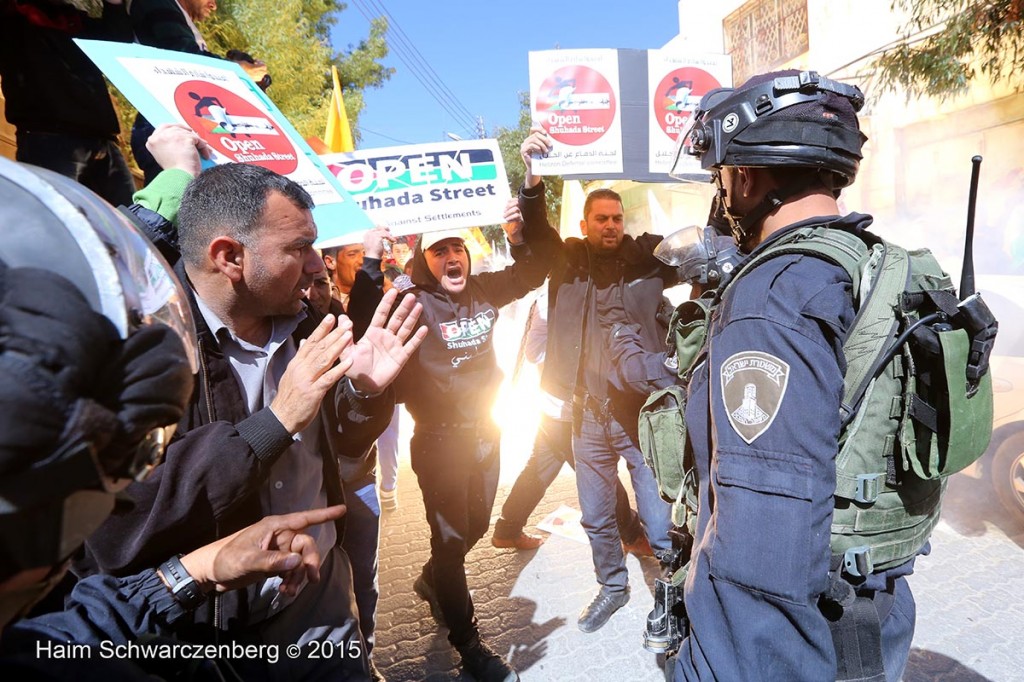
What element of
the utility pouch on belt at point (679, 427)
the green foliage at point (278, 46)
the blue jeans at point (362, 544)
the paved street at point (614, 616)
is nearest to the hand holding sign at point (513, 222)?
the blue jeans at point (362, 544)


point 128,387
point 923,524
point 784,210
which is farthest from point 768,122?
point 128,387

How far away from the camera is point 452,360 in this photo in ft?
10.4

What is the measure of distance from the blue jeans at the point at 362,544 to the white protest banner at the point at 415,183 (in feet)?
4.55

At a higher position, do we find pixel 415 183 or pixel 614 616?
pixel 415 183

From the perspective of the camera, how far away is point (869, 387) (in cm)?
133

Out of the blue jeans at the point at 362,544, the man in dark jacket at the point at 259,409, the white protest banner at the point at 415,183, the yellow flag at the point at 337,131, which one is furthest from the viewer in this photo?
the yellow flag at the point at 337,131

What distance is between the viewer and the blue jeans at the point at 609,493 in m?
3.42

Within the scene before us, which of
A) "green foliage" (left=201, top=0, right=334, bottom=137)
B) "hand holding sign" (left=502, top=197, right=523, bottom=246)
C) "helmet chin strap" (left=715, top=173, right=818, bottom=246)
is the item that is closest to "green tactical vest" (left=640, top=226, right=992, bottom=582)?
"helmet chin strap" (left=715, top=173, right=818, bottom=246)

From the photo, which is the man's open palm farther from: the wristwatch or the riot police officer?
the riot police officer

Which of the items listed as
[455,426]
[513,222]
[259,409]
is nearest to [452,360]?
[455,426]

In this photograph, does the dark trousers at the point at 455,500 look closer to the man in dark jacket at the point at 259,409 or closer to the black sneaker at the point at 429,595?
the black sneaker at the point at 429,595

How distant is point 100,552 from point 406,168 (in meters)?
2.31

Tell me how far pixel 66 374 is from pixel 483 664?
9.40 ft

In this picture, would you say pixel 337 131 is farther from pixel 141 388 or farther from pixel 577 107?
pixel 141 388
